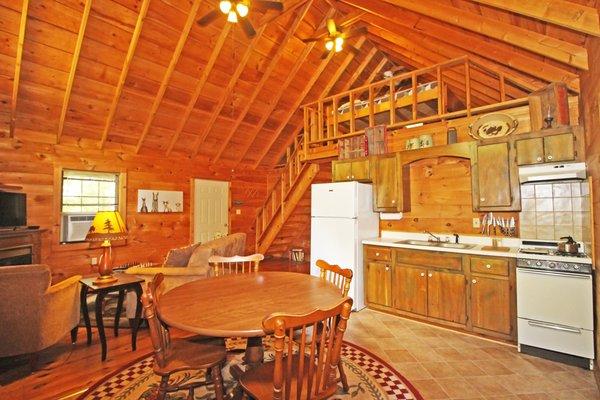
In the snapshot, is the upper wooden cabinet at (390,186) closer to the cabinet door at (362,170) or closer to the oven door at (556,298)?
the cabinet door at (362,170)

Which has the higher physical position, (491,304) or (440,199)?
(440,199)

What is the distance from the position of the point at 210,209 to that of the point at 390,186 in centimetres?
450

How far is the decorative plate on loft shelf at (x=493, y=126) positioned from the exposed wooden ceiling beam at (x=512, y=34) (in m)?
1.14

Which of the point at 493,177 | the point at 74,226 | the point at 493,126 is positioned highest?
the point at 493,126

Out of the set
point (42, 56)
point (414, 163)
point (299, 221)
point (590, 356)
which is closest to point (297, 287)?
point (590, 356)

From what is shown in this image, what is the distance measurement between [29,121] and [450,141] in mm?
6434

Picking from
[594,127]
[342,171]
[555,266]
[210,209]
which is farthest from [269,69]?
[555,266]

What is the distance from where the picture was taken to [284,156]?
27.4 feet

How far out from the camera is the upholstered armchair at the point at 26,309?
242cm

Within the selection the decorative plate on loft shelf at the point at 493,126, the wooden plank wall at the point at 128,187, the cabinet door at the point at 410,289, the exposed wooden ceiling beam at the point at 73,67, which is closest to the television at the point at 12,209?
the wooden plank wall at the point at 128,187

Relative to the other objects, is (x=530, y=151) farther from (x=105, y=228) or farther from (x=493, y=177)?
(x=105, y=228)

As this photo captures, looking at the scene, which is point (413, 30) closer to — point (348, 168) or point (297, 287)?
point (348, 168)

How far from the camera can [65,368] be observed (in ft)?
8.55

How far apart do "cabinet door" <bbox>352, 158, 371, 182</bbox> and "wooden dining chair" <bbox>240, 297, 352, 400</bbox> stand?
3.21m
